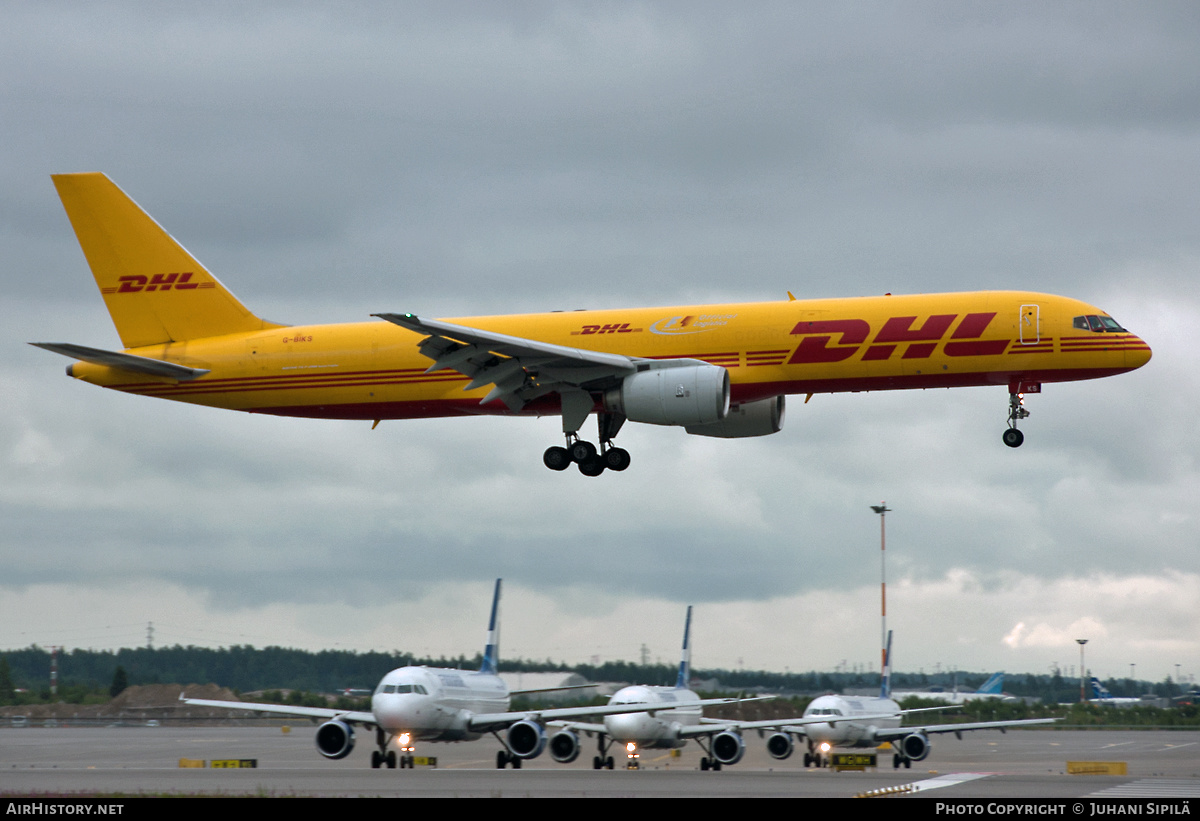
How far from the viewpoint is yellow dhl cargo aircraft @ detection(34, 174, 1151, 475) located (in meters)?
40.4

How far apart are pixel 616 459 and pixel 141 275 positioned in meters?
20.1

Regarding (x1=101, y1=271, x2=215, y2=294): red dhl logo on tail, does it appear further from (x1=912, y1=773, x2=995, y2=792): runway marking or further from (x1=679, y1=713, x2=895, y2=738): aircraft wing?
(x1=679, y1=713, x2=895, y2=738): aircraft wing

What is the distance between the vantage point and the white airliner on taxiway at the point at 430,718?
6016cm

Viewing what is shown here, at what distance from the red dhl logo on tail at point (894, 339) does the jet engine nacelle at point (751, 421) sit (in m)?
5.00

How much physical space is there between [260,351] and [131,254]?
8127 mm

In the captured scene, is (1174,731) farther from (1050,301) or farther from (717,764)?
(1050,301)

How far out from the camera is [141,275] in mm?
50281

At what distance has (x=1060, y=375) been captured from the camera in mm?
40375

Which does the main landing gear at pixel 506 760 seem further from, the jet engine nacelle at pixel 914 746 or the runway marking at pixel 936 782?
the jet engine nacelle at pixel 914 746

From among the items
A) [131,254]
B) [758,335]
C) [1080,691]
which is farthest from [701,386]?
[1080,691]

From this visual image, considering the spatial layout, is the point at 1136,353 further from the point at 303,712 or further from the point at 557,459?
the point at 303,712

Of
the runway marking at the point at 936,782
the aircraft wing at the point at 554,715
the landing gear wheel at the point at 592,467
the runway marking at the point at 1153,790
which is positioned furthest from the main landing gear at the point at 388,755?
the runway marking at the point at 1153,790

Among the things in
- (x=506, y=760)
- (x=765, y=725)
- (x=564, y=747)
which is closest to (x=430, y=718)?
(x=506, y=760)

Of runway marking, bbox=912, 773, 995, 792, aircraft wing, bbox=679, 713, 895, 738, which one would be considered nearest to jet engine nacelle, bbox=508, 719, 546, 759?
aircraft wing, bbox=679, 713, 895, 738
